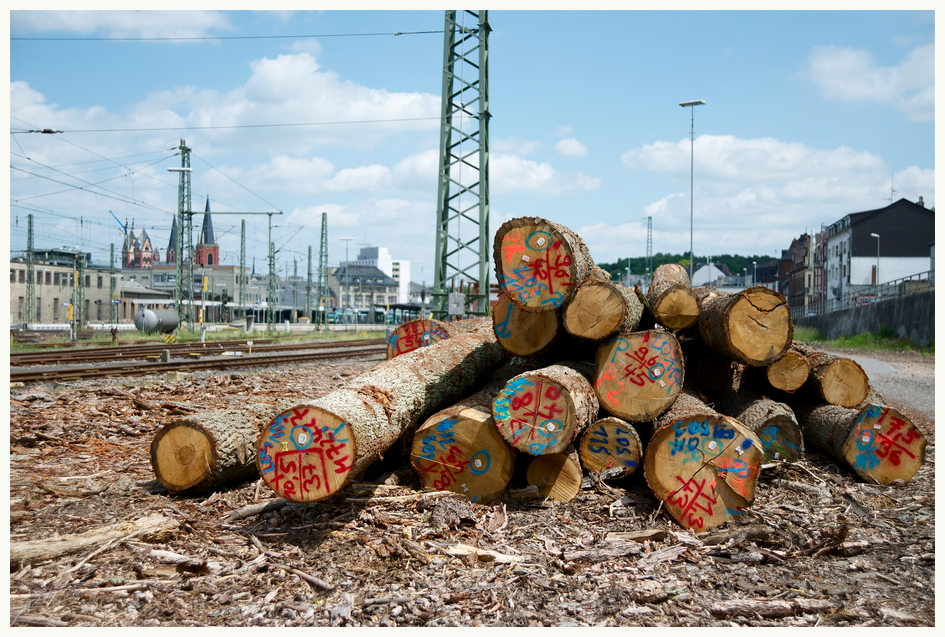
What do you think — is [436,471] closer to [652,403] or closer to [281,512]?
[281,512]

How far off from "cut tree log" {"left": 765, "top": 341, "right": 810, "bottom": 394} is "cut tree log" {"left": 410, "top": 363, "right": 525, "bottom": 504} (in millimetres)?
2962

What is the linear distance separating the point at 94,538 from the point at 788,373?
6.10m

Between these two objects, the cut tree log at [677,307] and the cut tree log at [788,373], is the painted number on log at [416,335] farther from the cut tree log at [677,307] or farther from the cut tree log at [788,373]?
the cut tree log at [788,373]

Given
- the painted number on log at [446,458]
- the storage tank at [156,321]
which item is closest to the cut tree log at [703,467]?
the painted number on log at [446,458]

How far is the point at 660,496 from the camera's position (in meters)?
5.34

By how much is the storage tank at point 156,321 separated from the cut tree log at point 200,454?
31056mm

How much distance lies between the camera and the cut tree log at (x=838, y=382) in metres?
7.05

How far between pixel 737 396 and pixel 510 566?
141 inches

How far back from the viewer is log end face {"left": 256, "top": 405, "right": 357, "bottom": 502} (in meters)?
4.73

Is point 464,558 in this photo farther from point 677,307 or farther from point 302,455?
point 677,307

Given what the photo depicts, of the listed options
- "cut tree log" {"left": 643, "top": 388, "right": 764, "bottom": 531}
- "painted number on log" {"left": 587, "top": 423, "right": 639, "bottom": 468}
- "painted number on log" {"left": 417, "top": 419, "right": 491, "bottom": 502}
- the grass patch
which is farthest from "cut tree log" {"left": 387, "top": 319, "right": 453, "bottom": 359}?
the grass patch

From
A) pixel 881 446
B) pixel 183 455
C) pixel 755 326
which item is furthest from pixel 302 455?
pixel 881 446

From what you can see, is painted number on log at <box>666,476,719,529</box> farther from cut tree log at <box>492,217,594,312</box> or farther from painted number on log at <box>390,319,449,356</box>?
painted number on log at <box>390,319,449,356</box>
